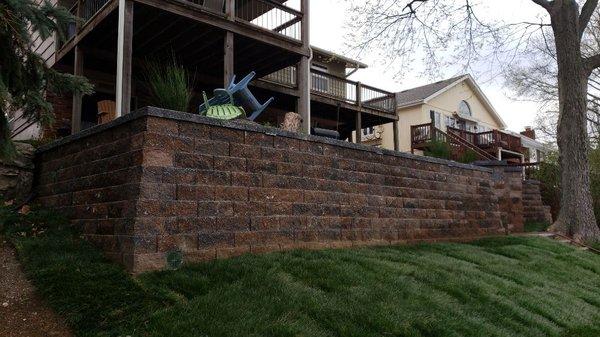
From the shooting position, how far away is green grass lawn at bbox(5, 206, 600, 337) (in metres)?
3.35

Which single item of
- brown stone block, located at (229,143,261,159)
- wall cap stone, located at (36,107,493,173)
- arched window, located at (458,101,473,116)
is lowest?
brown stone block, located at (229,143,261,159)

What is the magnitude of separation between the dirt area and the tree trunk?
10750 millimetres

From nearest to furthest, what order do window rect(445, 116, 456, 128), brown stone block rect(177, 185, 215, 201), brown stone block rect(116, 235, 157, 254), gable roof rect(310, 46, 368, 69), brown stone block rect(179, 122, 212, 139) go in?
brown stone block rect(116, 235, 157, 254) < brown stone block rect(177, 185, 215, 201) < brown stone block rect(179, 122, 212, 139) < gable roof rect(310, 46, 368, 69) < window rect(445, 116, 456, 128)

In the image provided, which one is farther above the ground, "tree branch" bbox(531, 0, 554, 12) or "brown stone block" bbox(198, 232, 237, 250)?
"tree branch" bbox(531, 0, 554, 12)

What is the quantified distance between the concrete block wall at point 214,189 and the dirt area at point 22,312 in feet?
2.28

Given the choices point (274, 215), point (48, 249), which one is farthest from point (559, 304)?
point (48, 249)

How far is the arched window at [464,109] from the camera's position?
28.5m

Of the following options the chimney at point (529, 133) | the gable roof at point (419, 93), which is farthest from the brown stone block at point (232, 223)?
the chimney at point (529, 133)

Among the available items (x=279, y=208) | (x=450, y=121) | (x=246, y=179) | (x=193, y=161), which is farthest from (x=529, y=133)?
(x=193, y=161)

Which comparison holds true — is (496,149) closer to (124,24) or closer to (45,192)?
(124,24)

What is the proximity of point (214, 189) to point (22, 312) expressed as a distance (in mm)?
1840

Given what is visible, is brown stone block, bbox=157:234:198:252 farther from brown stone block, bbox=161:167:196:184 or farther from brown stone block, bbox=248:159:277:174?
brown stone block, bbox=248:159:277:174

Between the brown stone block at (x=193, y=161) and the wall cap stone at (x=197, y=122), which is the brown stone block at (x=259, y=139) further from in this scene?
the brown stone block at (x=193, y=161)

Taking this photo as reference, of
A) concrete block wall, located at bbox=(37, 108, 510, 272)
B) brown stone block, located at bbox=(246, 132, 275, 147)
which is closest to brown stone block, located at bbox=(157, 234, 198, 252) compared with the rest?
concrete block wall, located at bbox=(37, 108, 510, 272)
